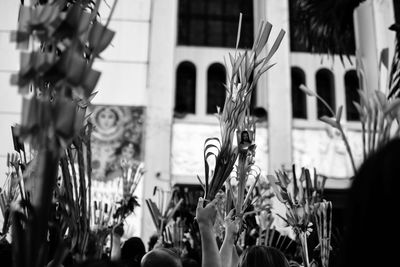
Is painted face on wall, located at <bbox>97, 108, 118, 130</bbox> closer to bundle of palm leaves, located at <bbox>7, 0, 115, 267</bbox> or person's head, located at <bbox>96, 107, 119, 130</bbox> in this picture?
person's head, located at <bbox>96, 107, 119, 130</bbox>

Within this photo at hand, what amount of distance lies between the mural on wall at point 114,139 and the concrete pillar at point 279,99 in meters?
3.18

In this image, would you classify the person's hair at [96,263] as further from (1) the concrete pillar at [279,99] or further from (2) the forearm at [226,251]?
(1) the concrete pillar at [279,99]

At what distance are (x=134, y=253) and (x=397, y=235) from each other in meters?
3.08

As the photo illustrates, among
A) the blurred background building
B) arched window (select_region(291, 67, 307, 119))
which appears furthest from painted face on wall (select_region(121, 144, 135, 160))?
arched window (select_region(291, 67, 307, 119))

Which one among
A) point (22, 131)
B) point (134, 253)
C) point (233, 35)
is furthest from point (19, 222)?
point (233, 35)

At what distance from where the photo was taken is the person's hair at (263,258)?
7.00ft

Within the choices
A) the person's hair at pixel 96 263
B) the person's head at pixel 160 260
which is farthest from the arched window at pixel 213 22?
the person's hair at pixel 96 263

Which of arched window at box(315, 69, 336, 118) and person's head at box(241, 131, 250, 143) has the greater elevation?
arched window at box(315, 69, 336, 118)

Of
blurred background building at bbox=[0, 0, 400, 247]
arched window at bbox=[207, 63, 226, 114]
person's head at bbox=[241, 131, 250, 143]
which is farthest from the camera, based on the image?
arched window at bbox=[207, 63, 226, 114]

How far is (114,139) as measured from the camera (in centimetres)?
1171

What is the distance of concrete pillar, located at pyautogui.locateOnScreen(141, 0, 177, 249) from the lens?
11.7 metres

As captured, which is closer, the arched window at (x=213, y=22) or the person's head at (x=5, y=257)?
the person's head at (x=5, y=257)

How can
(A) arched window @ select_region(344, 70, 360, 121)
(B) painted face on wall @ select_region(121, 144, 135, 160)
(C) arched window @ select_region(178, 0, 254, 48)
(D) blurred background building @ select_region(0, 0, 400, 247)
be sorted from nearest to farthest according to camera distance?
(B) painted face on wall @ select_region(121, 144, 135, 160)
(D) blurred background building @ select_region(0, 0, 400, 247)
(A) arched window @ select_region(344, 70, 360, 121)
(C) arched window @ select_region(178, 0, 254, 48)

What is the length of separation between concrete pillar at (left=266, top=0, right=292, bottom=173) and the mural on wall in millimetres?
3182
